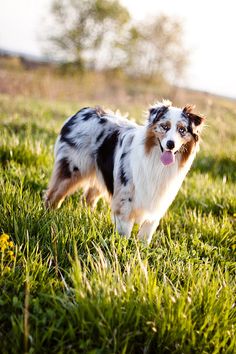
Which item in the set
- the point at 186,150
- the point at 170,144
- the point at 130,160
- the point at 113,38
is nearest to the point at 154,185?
the point at 130,160

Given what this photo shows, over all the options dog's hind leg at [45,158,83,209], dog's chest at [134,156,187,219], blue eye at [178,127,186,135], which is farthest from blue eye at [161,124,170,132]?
dog's hind leg at [45,158,83,209]

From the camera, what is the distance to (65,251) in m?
3.05

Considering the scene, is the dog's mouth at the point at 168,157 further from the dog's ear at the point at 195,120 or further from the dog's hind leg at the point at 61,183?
the dog's hind leg at the point at 61,183

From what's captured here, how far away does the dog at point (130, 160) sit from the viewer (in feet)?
12.4

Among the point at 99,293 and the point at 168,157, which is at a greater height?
the point at 168,157

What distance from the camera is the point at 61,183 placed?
467 centimetres

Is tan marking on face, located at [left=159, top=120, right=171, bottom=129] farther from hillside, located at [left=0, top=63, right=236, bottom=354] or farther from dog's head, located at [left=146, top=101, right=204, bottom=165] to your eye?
hillside, located at [left=0, top=63, right=236, bottom=354]

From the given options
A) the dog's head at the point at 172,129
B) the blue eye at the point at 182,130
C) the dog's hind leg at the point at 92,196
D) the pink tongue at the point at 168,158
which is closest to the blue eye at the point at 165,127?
the dog's head at the point at 172,129

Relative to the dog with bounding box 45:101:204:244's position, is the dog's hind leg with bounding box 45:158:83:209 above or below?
below

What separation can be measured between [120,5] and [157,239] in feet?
118

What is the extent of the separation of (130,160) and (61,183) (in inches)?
40.7

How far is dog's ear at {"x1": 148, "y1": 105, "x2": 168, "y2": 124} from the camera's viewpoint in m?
3.78

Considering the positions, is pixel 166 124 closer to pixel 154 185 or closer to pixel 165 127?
pixel 165 127

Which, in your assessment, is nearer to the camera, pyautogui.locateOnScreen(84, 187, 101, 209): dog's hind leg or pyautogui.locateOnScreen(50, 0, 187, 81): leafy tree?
pyautogui.locateOnScreen(84, 187, 101, 209): dog's hind leg
